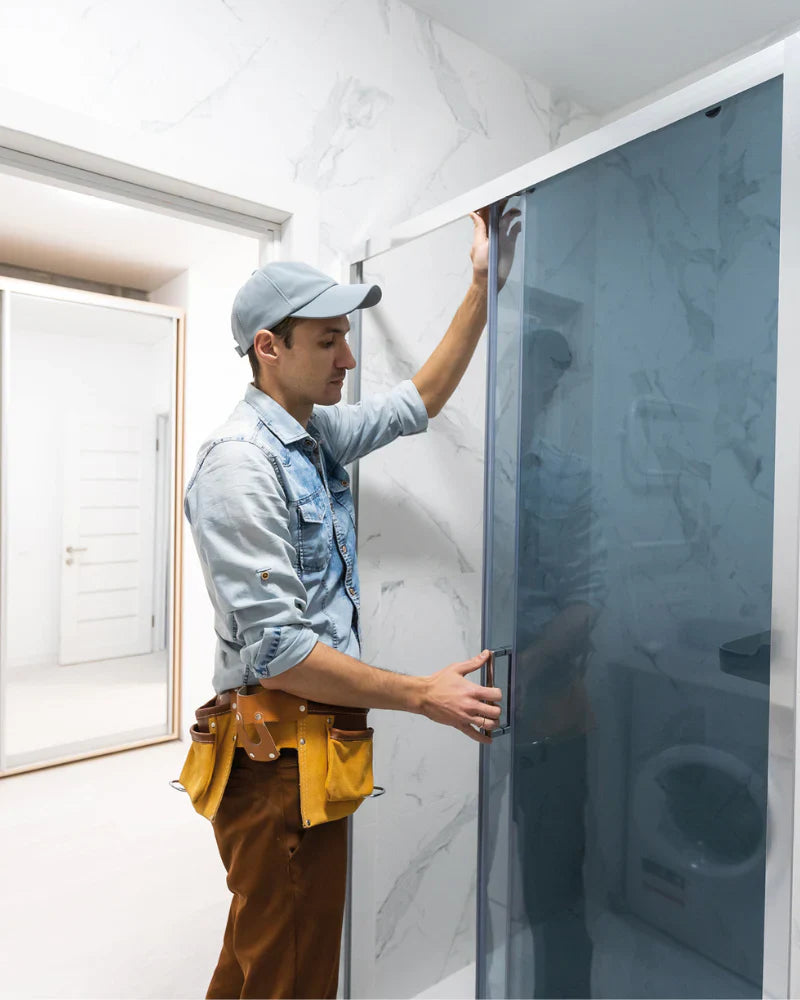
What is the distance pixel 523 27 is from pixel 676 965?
6.32ft

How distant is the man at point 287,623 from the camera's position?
3.28 feet

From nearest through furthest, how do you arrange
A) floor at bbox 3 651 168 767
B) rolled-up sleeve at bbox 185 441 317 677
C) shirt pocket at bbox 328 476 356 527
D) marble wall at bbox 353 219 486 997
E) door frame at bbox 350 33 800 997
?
door frame at bbox 350 33 800 997 < rolled-up sleeve at bbox 185 441 317 677 < shirt pocket at bbox 328 476 356 527 < marble wall at bbox 353 219 486 997 < floor at bbox 3 651 168 767

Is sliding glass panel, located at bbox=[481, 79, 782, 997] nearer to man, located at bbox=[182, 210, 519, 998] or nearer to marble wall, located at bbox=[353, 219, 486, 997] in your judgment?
man, located at bbox=[182, 210, 519, 998]

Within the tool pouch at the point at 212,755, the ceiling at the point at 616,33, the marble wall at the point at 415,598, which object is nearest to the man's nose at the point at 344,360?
the marble wall at the point at 415,598

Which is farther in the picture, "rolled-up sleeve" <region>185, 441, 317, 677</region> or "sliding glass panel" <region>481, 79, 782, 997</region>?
"rolled-up sleeve" <region>185, 441, 317, 677</region>

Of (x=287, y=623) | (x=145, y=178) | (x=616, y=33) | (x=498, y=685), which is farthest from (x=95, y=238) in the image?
(x=616, y=33)

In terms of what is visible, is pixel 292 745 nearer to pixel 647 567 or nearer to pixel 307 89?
pixel 647 567

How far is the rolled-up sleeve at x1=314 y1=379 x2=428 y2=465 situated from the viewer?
1.32 meters

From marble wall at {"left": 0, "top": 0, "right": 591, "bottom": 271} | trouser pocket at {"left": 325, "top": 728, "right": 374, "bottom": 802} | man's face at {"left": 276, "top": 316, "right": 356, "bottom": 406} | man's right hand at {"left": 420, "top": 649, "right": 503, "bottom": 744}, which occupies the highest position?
marble wall at {"left": 0, "top": 0, "right": 591, "bottom": 271}

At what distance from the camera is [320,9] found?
1.44 metres

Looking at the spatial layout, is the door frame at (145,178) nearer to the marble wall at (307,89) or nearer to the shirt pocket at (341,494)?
the marble wall at (307,89)

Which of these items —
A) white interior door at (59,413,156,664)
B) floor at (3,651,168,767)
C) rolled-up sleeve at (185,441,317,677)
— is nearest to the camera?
rolled-up sleeve at (185,441,317,677)

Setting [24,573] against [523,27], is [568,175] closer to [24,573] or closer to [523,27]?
[523,27]

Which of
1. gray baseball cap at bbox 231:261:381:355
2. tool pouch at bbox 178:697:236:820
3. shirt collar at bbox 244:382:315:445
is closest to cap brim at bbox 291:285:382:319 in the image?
gray baseball cap at bbox 231:261:381:355
